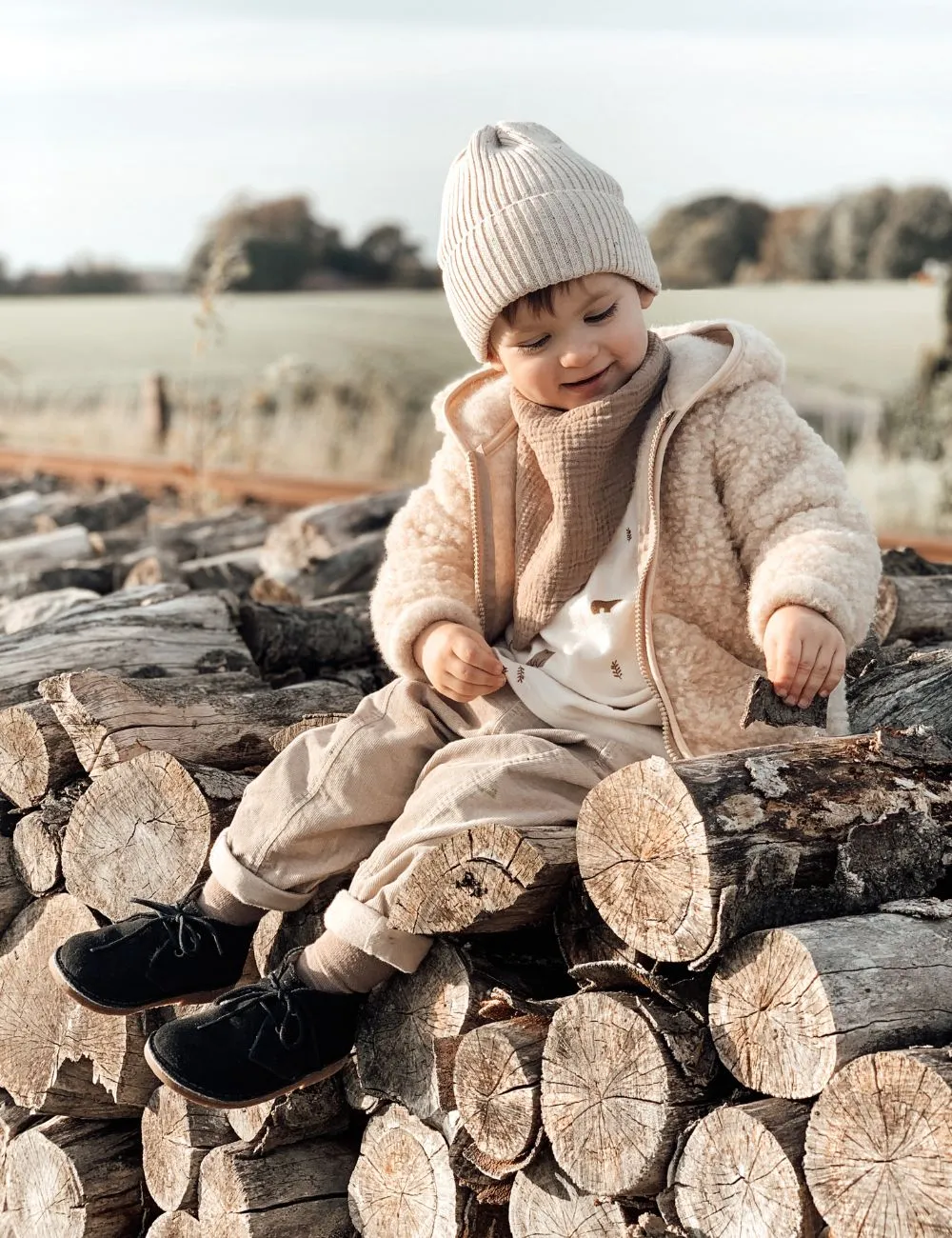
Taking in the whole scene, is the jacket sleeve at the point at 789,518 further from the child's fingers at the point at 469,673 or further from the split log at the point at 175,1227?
the split log at the point at 175,1227

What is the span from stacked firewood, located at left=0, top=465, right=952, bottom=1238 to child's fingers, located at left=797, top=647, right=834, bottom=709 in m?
0.09

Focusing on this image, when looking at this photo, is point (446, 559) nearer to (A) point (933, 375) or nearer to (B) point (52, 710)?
(B) point (52, 710)

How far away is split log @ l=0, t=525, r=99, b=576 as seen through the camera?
19.1ft

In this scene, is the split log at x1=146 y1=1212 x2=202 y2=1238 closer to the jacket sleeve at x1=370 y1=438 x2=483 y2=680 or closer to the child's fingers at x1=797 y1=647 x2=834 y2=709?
the jacket sleeve at x1=370 y1=438 x2=483 y2=680

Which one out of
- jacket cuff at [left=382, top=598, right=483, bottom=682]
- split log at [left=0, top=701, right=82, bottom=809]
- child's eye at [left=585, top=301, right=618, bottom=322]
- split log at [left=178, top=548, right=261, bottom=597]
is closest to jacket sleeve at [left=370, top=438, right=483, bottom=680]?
jacket cuff at [left=382, top=598, right=483, bottom=682]

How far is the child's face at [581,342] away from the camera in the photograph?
2.77 m

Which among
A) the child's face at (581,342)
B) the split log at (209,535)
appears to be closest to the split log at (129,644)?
the child's face at (581,342)

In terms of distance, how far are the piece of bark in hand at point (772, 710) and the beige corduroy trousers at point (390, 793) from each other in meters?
0.30

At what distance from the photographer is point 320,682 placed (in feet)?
12.5

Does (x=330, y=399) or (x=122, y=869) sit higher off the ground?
(x=122, y=869)

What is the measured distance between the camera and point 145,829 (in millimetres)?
3119

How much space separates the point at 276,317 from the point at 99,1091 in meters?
22.7

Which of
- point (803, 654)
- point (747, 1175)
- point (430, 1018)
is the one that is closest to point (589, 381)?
point (803, 654)

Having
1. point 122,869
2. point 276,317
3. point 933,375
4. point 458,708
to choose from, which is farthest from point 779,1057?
point 276,317
